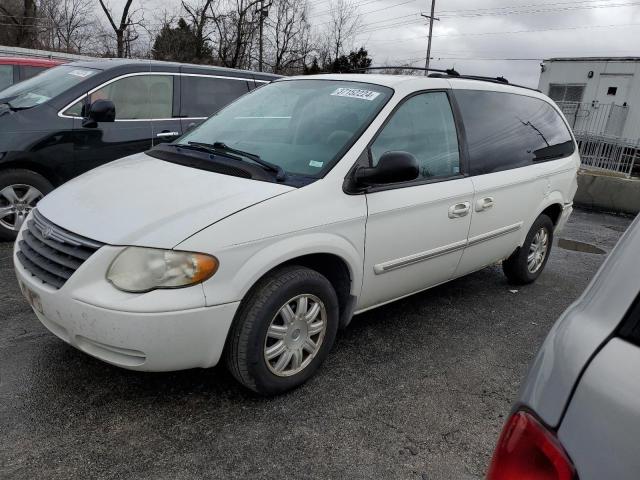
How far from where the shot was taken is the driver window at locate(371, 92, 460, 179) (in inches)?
133

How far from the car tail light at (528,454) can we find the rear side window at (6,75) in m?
8.68

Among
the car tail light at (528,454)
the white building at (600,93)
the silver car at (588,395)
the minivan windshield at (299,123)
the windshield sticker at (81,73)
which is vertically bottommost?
the car tail light at (528,454)

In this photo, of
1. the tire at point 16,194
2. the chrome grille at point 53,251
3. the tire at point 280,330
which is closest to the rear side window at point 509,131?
the tire at point 280,330

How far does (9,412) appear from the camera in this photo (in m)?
2.65

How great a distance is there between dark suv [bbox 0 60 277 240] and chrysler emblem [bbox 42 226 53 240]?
2170 mm

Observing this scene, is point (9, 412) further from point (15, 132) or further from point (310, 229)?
point (15, 132)

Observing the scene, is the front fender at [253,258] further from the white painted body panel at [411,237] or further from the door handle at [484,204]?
the door handle at [484,204]

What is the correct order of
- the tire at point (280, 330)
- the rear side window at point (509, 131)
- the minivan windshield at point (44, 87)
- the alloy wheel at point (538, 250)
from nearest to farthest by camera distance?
1. the tire at point (280, 330)
2. the rear side window at point (509, 131)
3. the alloy wheel at point (538, 250)
4. the minivan windshield at point (44, 87)

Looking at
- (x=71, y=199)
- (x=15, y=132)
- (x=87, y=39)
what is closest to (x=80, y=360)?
(x=71, y=199)

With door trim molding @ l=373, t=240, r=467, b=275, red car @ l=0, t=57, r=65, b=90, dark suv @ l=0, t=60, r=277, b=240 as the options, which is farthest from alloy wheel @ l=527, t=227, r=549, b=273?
red car @ l=0, t=57, r=65, b=90

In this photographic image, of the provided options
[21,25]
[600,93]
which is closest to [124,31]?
[21,25]

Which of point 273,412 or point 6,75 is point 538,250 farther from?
point 6,75

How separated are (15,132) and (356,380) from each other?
13.2 ft

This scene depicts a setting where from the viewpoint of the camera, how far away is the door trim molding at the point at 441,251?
3.31m
